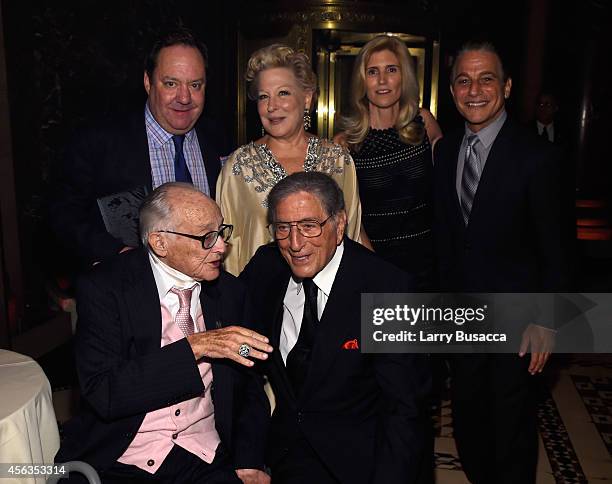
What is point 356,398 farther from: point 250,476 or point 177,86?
point 177,86

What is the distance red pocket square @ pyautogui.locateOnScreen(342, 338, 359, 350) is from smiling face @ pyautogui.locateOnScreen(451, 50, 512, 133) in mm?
1208

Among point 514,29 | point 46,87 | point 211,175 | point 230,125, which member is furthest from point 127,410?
point 514,29

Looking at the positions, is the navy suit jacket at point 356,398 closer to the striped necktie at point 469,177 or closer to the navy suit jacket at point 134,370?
the navy suit jacket at point 134,370

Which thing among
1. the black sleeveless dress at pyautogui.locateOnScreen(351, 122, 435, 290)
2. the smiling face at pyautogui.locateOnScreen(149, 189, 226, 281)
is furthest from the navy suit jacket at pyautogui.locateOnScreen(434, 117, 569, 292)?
the smiling face at pyautogui.locateOnScreen(149, 189, 226, 281)

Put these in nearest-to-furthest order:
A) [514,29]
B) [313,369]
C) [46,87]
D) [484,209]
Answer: [313,369] < [484,209] < [46,87] < [514,29]

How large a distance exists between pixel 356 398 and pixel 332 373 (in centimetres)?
15

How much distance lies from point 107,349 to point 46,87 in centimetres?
401

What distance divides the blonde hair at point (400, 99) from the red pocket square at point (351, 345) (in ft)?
4.42

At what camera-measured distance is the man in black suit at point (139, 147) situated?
10.2 ft

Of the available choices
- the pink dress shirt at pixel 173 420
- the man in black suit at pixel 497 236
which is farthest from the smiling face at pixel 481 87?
the pink dress shirt at pixel 173 420

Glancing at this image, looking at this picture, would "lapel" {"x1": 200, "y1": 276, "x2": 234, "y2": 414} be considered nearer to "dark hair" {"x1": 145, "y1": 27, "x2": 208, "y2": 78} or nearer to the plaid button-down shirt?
the plaid button-down shirt

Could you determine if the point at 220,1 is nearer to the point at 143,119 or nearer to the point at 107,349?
the point at 143,119

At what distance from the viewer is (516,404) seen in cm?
302

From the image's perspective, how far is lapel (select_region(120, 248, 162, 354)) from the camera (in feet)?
7.52
